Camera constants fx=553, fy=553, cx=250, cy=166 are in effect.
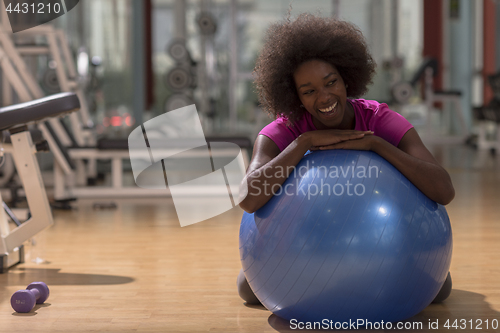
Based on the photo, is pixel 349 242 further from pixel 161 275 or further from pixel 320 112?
pixel 161 275

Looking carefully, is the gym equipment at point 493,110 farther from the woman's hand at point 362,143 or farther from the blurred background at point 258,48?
the woman's hand at point 362,143

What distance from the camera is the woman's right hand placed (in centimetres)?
155

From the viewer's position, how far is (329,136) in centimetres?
156

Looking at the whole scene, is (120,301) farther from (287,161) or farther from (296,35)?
(296,35)

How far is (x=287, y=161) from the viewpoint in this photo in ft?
5.03

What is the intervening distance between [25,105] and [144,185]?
2584mm

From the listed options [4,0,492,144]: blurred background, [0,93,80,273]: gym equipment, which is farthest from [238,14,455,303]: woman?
[4,0,492,144]: blurred background

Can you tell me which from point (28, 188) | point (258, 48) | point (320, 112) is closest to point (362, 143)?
point (320, 112)

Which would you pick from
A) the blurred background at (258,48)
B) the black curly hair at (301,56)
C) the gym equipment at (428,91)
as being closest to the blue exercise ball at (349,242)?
the black curly hair at (301,56)

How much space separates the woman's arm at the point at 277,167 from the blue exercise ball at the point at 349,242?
0.09 ft

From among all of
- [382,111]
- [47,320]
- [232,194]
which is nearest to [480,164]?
[232,194]

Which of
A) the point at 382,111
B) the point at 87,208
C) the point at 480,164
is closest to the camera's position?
the point at 382,111

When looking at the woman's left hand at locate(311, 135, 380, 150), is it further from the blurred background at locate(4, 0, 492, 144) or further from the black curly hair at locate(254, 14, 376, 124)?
the blurred background at locate(4, 0, 492, 144)

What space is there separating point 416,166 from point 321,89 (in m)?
0.34
